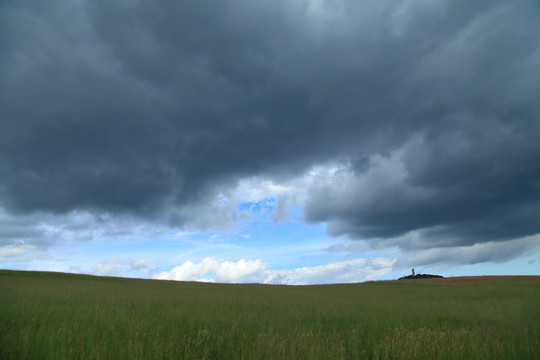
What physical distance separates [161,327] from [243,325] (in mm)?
2473

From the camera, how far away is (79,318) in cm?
834

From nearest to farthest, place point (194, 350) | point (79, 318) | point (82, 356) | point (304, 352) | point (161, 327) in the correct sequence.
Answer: point (82, 356), point (304, 352), point (194, 350), point (161, 327), point (79, 318)

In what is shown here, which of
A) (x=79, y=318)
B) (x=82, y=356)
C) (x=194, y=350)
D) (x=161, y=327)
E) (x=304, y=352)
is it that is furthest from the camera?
(x=79, y=318)

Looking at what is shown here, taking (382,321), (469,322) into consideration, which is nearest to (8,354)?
(382,321)

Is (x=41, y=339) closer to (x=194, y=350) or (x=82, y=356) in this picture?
(x=82, y=356)

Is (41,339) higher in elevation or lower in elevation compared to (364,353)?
higher

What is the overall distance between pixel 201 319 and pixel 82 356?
414 centimetres

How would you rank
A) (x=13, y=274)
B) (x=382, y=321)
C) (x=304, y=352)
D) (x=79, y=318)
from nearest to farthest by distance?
(x=304, y=352)
(x=79, y=318)
(x=382, y=321)
(x=13, y=274)

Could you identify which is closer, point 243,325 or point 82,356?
point 82,356

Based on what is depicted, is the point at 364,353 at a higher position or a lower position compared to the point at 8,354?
lower

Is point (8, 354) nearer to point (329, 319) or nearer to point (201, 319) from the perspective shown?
point (201, 319)

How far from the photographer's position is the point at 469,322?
10578 millimetres

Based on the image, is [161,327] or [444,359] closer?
[444,359]

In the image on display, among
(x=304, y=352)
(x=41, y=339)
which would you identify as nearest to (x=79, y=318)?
(x=41, y=339)
